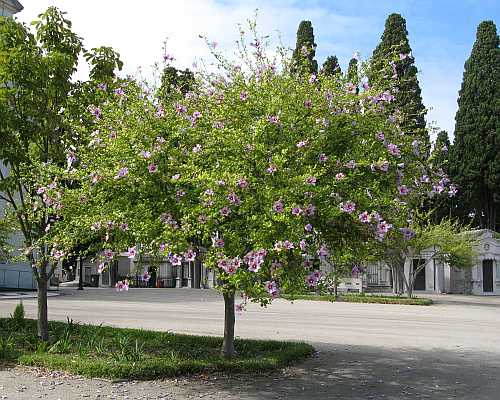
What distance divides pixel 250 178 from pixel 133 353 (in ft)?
11.6

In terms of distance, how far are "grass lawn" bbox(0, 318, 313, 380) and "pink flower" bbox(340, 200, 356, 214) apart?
126 inches

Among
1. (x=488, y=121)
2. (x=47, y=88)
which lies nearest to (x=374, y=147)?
(x=47, y=88)

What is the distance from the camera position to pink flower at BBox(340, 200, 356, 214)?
7367mm

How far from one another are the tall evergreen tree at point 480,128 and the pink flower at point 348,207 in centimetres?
4000

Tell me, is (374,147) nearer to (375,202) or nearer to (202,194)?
(375,202)

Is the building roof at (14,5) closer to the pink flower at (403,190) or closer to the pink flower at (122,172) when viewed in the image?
the pink flower at (122,172)

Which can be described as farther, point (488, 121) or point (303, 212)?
point (488, 121)

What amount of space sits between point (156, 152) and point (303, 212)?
2169mm

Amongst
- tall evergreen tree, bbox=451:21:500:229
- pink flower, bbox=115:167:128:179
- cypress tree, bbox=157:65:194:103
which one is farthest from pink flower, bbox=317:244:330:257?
tall evergreen tree, bbox=451:21:500:229

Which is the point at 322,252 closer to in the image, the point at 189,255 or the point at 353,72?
the point at 189,255

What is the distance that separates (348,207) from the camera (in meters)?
7.40

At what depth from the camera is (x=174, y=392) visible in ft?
26.2

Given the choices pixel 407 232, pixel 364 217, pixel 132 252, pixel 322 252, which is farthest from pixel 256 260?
pixel 407 232

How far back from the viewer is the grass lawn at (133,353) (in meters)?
8.80
